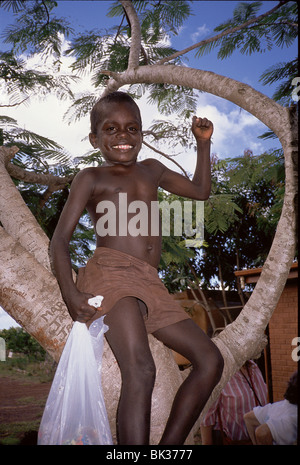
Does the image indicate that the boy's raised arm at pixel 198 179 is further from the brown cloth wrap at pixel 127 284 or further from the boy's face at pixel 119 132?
the brown cloth wrap at pixel 127 284

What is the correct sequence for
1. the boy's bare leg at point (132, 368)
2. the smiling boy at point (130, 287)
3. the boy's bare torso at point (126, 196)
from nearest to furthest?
the boy's bare leg at point (132, 368)
the smiling boy at point (130, 287)
the boy's bare torso at point (126, 196)

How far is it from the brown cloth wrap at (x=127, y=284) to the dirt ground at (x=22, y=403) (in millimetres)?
5347

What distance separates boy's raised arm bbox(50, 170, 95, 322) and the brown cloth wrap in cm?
9

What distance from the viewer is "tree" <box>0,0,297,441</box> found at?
203cm

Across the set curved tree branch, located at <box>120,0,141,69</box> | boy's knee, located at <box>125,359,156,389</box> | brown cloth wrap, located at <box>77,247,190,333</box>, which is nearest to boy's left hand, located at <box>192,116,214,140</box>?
brown cloth wrap, located at <box>77,247,190,333</box>

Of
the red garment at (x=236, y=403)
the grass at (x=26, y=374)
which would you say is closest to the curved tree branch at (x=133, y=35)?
the red garment at (x=236, y=403)

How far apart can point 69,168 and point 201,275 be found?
28.1ft

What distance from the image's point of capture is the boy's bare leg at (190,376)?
170cm

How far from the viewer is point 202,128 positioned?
2.34 metres

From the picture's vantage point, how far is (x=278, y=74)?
3615mm

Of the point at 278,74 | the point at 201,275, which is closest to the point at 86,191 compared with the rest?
the point at 278,74

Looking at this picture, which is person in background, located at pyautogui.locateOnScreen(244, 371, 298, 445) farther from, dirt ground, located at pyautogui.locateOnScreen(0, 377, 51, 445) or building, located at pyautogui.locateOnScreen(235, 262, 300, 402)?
dirt ground, located at pyautogui.locateOnScreen(0, 377, 51, 445)
